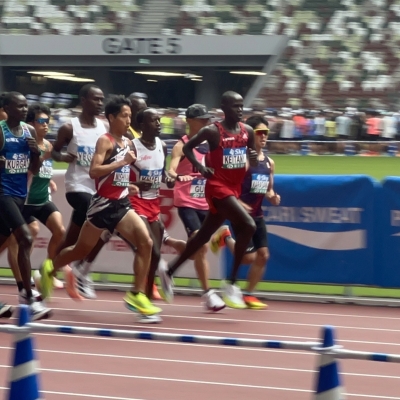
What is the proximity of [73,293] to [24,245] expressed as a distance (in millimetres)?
1367

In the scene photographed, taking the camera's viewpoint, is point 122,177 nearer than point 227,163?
Yes

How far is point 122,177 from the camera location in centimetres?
878

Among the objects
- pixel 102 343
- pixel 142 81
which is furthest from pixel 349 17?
pixel 102 343

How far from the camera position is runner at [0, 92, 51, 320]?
8.62 metres

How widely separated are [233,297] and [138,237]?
1289 mm

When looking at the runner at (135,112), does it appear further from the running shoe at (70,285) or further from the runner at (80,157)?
the running shoe at (70,285)

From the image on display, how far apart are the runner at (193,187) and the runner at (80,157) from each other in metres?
0.79

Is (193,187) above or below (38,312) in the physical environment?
above

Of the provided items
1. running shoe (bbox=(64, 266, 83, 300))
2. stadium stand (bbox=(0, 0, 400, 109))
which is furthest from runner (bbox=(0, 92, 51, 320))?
stadium stand (bbox=(0, 0, 400, 109))

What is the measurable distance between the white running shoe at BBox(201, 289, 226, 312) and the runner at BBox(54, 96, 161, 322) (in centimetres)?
74

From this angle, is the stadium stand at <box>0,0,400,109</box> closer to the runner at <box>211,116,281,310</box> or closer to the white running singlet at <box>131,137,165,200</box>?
the runner at <box>211,116,281,310</box>

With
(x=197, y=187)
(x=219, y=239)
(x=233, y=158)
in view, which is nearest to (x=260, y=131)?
(x=197, y=187)

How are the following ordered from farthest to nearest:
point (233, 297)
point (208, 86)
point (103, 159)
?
point (208, 86) → point (233, 297) → point (103, 159)

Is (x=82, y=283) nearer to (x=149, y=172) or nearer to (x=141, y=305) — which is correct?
(x=141, y=305)
